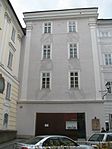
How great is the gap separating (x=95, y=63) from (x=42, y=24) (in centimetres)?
941

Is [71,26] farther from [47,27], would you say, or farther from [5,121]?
[5,121]

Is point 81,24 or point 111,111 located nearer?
point 111,111

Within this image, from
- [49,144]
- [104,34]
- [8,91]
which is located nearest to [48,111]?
[8,91]

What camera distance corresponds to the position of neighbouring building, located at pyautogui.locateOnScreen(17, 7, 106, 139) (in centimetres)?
2211

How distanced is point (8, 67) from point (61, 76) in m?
6.49

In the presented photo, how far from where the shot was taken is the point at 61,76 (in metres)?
24.0

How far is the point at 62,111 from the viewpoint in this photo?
2242cm

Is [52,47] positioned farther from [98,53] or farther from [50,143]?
[50,143]

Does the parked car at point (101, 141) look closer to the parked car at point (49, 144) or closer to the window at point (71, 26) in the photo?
the parked car at point (49, 144)

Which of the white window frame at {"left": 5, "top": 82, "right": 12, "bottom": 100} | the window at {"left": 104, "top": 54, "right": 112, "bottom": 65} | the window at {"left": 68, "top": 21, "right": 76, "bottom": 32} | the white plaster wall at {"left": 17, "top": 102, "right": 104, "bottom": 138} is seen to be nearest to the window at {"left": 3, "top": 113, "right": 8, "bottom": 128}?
the white window frame at {"left": 5, "top": 82, "right": 12, "bottom": 100}

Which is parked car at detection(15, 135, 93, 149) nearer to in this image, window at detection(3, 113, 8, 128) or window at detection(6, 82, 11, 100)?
window at detection(3, 113, 8, 128)

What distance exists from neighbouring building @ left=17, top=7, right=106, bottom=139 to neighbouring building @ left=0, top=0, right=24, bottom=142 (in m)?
1.16

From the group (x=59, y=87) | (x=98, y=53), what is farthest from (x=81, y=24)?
(x=59, y=87)

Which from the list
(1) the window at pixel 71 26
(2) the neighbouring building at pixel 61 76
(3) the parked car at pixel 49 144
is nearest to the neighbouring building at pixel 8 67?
(2) the neighbouring building at pixel 61 76
